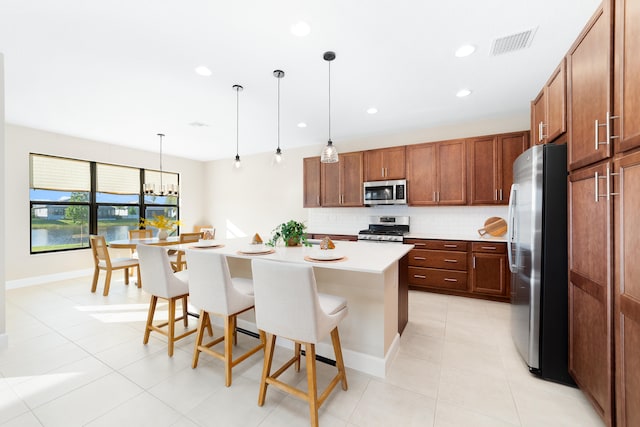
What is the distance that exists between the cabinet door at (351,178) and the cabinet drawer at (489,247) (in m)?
1.88

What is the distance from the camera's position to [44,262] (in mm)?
4531

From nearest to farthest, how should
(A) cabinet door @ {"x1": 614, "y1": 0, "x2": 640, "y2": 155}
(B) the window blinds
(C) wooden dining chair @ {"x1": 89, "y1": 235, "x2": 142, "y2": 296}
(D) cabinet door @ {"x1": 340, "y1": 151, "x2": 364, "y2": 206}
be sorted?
(A) cabinet door @ {"x1": 614, "y1": 0, "x2": 640, "y2": 155}
(C) wooden dining chair @ {"x1": 89, "y1": 235, "x2": 142, "y2": 296}
(B) the window blinds
(D) cabinet door @ {"x1": 340, "y1": 151, "x2": 364, "y2": 206}

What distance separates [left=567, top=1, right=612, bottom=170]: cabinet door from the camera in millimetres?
1414

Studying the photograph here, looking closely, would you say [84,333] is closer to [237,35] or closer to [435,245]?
[237,35]

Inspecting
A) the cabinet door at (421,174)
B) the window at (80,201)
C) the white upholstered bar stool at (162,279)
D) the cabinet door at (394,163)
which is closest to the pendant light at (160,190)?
the window at (80,201)

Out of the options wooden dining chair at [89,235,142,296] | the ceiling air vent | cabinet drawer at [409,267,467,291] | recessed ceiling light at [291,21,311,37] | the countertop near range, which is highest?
the ceiling air vent

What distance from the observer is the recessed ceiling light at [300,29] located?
1953 mm

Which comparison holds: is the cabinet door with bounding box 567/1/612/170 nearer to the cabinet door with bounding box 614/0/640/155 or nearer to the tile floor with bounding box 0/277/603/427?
the cabinet door with bounding box 614/0/640/155

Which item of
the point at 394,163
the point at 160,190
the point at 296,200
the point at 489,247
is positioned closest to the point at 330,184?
the point at 296,200

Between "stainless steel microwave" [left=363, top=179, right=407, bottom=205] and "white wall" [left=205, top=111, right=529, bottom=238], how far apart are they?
40cm

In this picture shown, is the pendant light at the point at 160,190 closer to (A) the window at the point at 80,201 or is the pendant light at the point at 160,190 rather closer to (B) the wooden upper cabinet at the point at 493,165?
(A) the window at the point at 80,201

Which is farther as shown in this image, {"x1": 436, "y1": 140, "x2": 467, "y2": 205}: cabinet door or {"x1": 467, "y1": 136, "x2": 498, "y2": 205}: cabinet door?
{"x1": 436, "y1": 140, "x2": 467, "y2": 205}: cabinet door

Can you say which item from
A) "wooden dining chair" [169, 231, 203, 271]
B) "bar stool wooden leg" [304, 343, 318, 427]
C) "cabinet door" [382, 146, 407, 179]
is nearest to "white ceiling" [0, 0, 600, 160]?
"cabinet door" [382, 146, 407, 179]

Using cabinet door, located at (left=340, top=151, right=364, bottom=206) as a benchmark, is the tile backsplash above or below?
below
